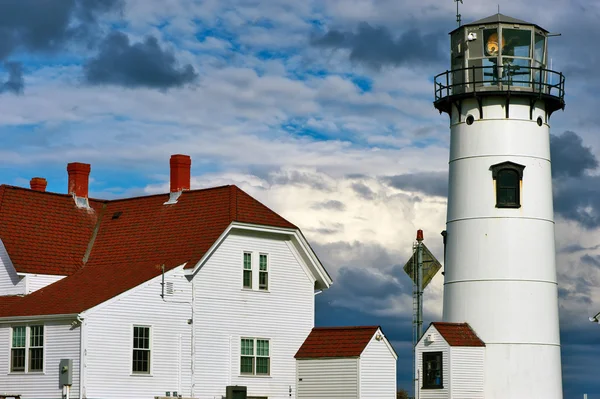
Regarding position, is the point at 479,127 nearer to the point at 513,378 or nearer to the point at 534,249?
the point at 534,249

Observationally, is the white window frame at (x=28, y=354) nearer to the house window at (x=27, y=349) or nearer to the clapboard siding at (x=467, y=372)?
the house window at (x=27, y=349)

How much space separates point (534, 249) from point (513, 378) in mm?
4471

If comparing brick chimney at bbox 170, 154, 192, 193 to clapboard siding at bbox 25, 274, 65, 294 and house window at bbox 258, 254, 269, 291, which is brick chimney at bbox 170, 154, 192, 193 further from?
clapboard siding at bbox 25, 274, 65, 294

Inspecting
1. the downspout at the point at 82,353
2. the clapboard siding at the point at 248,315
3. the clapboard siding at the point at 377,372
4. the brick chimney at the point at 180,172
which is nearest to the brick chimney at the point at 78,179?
the brick chimney at the point at 180,172

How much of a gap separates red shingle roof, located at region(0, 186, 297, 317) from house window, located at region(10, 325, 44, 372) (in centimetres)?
61

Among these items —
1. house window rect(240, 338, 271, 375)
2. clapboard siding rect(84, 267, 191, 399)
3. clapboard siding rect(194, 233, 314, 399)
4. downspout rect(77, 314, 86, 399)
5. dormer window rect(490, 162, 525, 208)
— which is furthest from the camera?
dormer window rect(490, 162, 525, 208)

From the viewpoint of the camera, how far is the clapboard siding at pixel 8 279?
131 feet

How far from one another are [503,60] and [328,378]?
1292cm

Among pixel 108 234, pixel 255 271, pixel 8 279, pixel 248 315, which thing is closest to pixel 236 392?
pixel 248 315

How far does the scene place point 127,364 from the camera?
1436 inches

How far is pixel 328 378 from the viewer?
130 feet

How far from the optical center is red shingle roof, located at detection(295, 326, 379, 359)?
39156 mm

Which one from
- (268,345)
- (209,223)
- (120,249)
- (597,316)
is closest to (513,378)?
(597,316)

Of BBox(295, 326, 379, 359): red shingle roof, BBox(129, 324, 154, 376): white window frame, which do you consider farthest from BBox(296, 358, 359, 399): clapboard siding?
BBox(129, 324, 154, 376): white window frame
